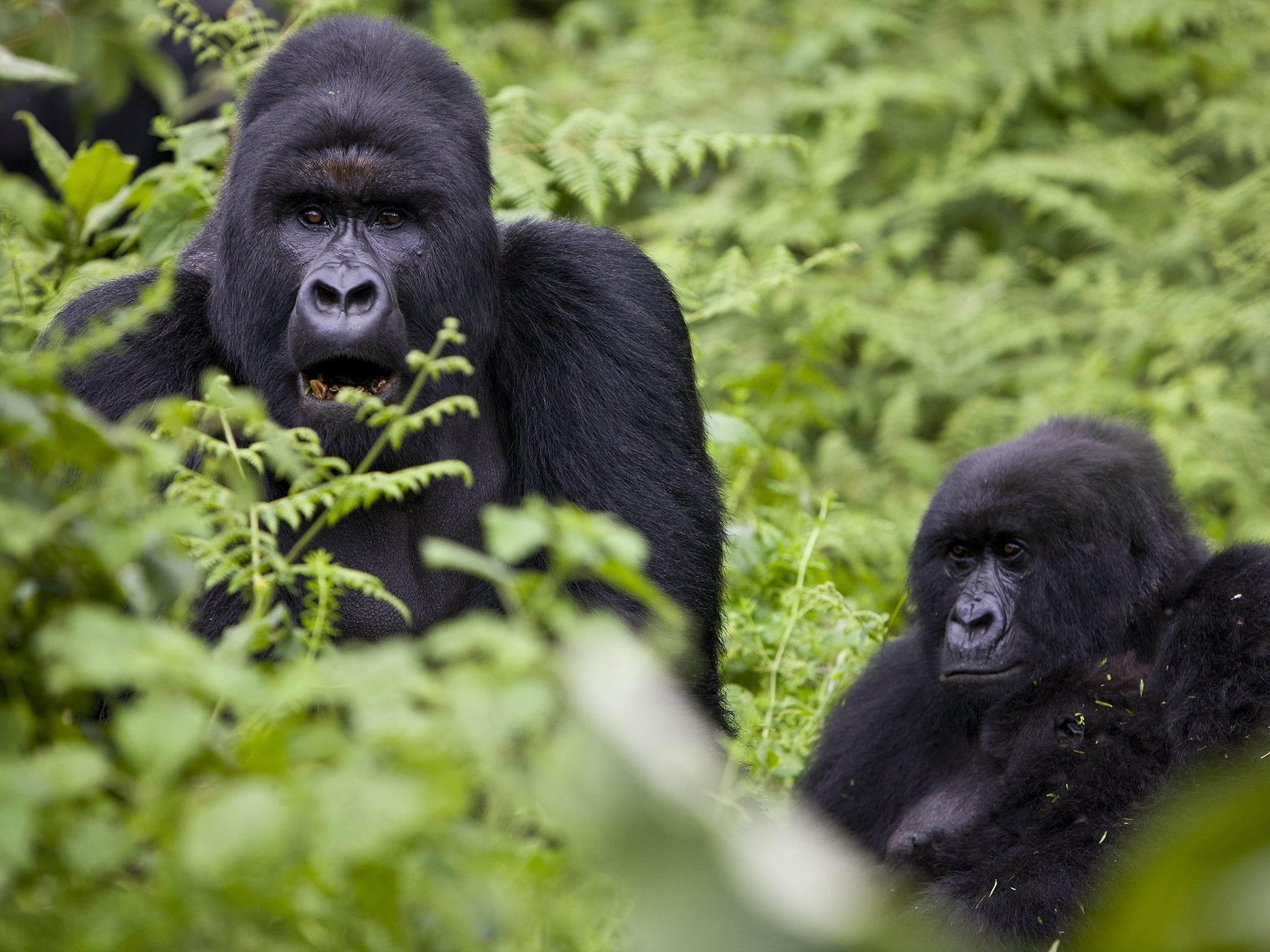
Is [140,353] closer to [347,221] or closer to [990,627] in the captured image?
[347,221]

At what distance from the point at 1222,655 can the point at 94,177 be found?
118 inches

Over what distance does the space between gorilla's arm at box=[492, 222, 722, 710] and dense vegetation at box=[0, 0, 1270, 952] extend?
0.33m

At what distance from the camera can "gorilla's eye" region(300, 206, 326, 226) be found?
2.85m

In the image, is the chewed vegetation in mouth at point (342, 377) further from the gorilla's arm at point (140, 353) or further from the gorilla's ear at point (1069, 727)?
the gorilla's ear at point (1069, 727)

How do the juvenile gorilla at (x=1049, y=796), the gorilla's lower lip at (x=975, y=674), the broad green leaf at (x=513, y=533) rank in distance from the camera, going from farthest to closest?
the gorilla's lower lip at (x=975, y=674)
the juvenile gorilla at (x=1049, y=796)
the broad green leaf at (x=513, y=533)

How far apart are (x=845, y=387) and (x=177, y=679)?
5152 millimetres

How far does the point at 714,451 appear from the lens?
401cm

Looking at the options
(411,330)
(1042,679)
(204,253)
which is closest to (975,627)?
(1042,679)

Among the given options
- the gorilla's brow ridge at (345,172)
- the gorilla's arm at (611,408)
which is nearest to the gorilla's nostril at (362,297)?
the gorilla's brow ridge at (345,172)

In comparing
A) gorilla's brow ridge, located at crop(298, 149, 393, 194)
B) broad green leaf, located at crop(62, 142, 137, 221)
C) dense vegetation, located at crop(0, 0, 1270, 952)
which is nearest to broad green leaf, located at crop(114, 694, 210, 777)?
dense vegetation, located at crop(0, 0, 1270, 952)

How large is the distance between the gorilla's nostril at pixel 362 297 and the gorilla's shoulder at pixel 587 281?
474 mm

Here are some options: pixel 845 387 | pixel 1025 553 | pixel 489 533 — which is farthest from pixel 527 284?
pixel 845 387

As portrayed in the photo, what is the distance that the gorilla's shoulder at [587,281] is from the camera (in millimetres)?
3064

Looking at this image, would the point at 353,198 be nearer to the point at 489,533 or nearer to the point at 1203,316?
the point at 489,533
